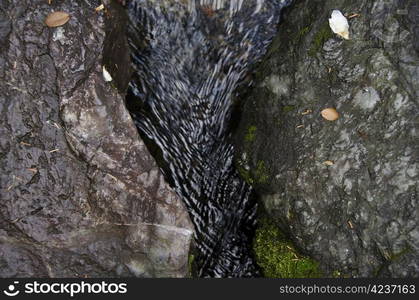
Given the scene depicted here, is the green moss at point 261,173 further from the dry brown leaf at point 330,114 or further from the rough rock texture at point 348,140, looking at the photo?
the dry brown leaf at point 330,114

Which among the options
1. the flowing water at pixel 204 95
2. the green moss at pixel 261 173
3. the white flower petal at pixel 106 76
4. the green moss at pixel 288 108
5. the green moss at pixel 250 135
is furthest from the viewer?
the flowing water at pixel 204 95

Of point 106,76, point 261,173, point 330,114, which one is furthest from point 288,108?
point 106,76

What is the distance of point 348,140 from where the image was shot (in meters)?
3.34

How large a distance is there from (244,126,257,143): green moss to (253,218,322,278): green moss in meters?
0.72

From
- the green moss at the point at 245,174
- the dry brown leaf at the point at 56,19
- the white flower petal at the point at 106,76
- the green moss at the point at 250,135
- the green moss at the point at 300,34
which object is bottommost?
the green moss at the point at 245,174

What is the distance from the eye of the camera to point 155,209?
10.8ft

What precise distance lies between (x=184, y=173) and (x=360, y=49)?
179 centimetres

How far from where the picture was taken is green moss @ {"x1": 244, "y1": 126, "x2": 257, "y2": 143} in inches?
150

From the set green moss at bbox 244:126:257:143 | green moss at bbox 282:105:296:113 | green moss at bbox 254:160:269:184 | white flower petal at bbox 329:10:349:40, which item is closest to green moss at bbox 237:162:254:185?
green moss at bbox 254:160:269:184

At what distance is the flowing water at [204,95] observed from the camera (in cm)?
397

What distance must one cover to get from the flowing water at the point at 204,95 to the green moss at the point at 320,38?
0.78m

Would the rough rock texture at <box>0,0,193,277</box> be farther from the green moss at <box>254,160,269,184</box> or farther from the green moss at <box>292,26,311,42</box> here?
the green moss at <box>292,26,311,42</box>

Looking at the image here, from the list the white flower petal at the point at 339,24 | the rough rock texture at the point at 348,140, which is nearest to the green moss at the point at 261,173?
the rough rock texture at the point at 348,140

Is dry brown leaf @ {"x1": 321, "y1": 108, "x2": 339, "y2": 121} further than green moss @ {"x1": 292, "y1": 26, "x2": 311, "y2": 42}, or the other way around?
green moss @ {"x1": 292, "y1": 26, "x2": 311, "y2": 42}
